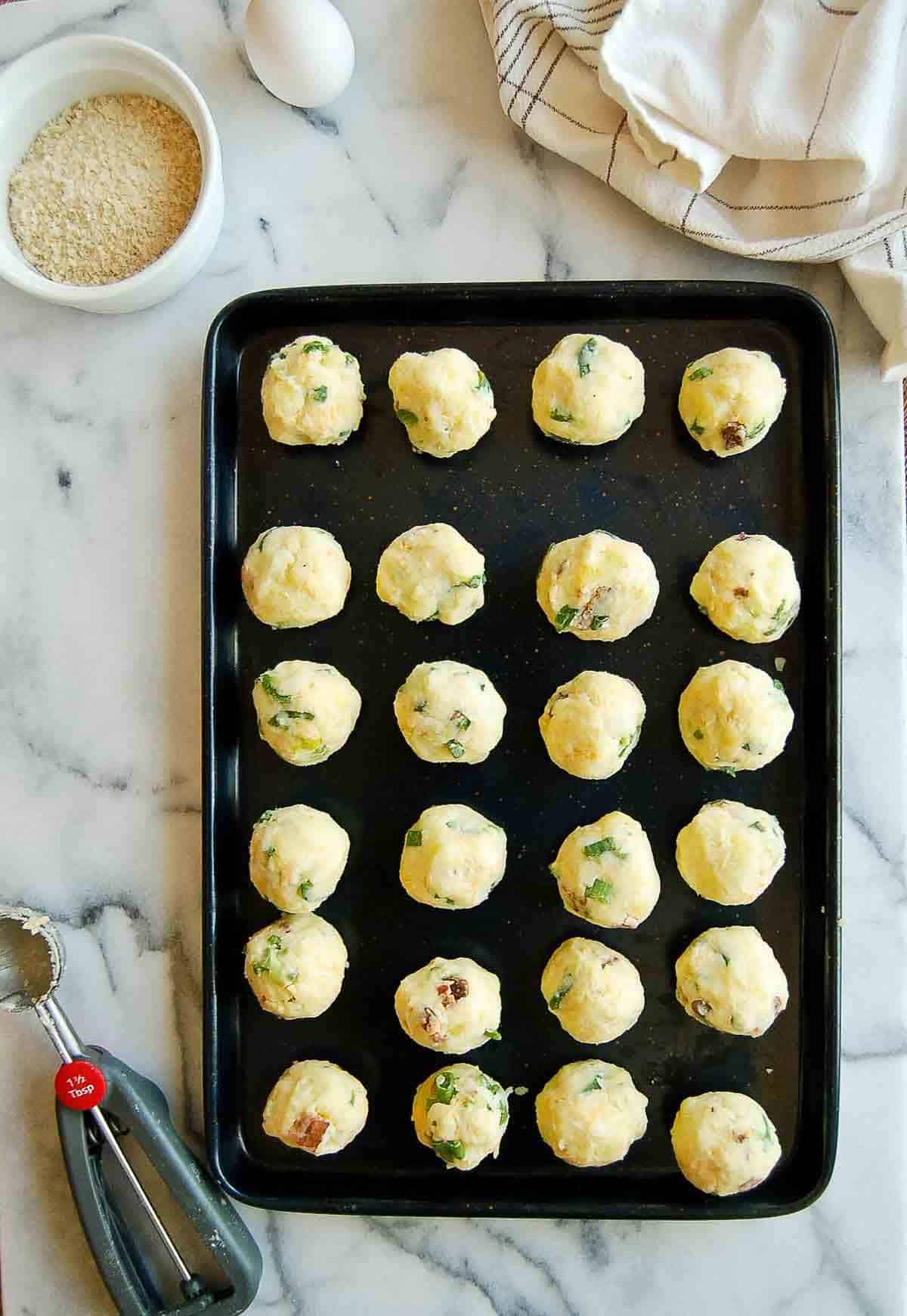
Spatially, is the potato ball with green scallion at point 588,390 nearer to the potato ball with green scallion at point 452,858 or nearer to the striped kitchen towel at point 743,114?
the striped kitchen towel at point 743,114

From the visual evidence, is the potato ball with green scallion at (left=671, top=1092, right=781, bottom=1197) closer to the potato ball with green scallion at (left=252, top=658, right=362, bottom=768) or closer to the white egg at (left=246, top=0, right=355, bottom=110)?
the potato ball with green scallion at (left=252, top=658, right=362, bottom=768)

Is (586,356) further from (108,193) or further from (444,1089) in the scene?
(444,1089)

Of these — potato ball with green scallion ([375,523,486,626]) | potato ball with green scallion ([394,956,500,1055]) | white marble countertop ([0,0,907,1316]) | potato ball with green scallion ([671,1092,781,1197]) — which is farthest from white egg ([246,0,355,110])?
potato ball with green scallion ([671,1092,781,1197])

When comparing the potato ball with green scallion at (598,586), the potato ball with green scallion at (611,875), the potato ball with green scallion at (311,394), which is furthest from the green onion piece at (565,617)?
the potato ball with green scallion at (311,394)

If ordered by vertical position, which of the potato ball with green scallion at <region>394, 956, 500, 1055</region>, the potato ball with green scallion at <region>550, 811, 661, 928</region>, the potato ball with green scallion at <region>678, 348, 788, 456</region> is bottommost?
the potato ball with green scallion at <region>394, 956, 500, 1055</region>

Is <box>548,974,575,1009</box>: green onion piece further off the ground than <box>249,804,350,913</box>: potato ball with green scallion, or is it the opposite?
<box>249,804,350,913</box>: potato ball with green scallion

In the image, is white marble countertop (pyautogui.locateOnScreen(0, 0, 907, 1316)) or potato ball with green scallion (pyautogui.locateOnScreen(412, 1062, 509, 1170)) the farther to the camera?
white marble countertop (pyautogui.locateOnScreen(0, 0, 907, 1316))

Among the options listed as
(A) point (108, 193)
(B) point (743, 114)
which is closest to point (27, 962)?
(A) point (108, 193)
